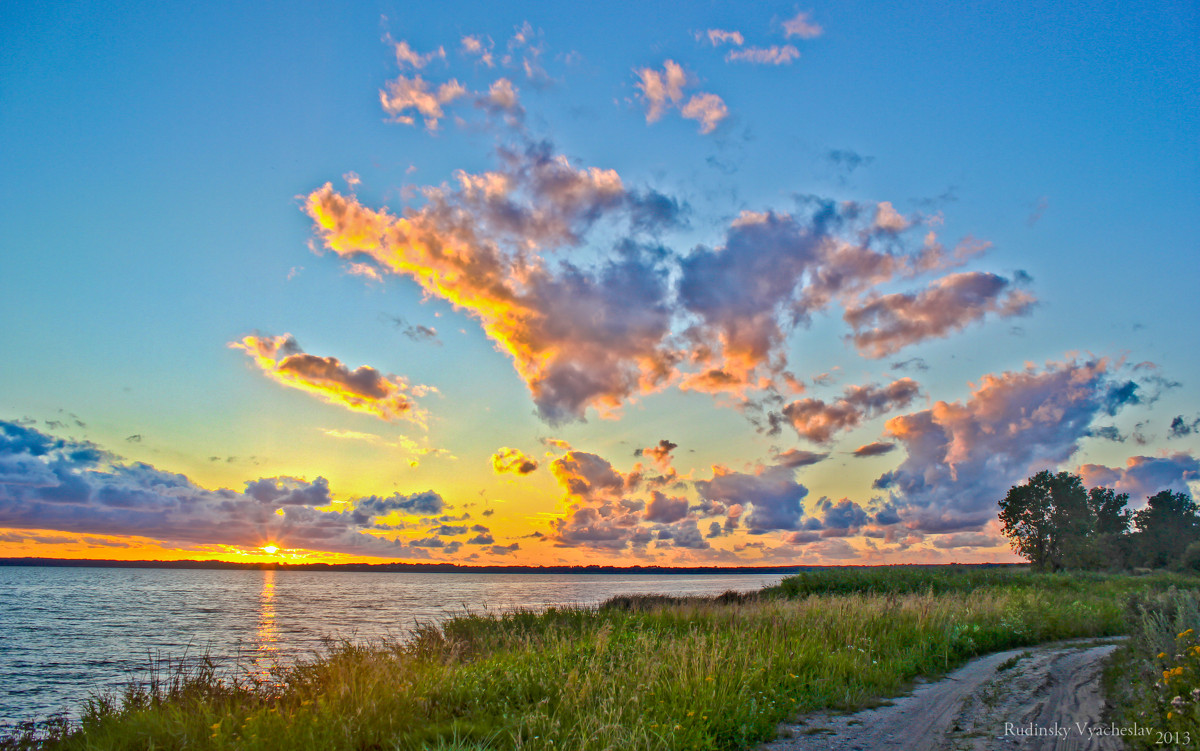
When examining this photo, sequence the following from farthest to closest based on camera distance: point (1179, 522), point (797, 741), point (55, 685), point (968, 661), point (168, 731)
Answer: point (1179, 522)
point (55, 685)
point (968, 661)
point (797, 741)
point (168, 731)

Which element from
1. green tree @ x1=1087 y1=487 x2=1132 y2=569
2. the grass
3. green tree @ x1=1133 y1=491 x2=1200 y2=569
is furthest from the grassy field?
green tree @ x1=1133 y1=491 x2=1200 y2=569

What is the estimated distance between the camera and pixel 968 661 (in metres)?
14.5

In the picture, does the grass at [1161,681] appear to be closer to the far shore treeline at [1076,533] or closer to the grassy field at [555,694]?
the grassy field at [555,694]

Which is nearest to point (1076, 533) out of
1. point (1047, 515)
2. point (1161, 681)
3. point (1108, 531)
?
point (1047, 515)

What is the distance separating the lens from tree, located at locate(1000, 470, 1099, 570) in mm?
73875

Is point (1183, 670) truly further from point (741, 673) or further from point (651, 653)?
point (651, 653)

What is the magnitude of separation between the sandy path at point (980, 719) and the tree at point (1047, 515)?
78.9 m

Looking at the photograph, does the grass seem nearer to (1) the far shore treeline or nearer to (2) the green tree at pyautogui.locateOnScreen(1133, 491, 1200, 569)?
(1) the far shore treeline

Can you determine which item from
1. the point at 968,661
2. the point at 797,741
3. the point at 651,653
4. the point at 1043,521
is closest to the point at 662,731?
the point at 797,741

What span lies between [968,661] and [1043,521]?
8174 centimetres

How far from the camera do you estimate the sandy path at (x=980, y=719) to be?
8055 mm

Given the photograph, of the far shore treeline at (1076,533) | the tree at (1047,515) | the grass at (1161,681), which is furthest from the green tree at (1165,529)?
the grass at (1161,681)

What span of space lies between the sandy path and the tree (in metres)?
78.9

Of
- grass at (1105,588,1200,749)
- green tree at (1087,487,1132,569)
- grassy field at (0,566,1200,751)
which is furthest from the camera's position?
green tree at (1087,487,1132,569)
